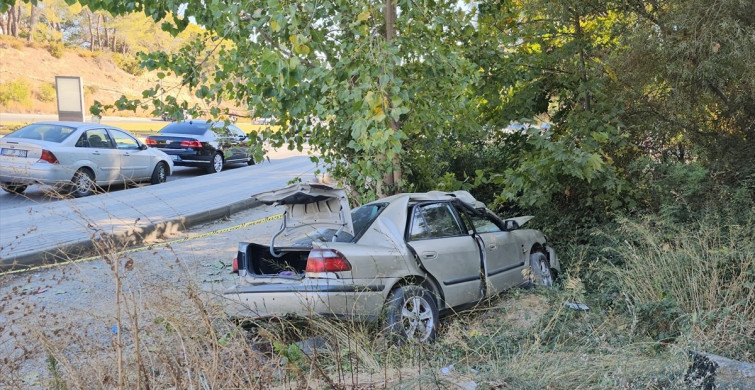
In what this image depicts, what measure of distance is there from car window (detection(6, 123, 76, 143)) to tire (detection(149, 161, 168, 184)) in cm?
262

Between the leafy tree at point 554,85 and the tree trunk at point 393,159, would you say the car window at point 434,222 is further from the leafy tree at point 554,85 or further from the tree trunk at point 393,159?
the leafy tree at point 554,85

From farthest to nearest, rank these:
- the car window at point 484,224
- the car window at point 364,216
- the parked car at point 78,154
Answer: the parked car at point 78,154, the car window at point 484,224, the car window at point 364,216

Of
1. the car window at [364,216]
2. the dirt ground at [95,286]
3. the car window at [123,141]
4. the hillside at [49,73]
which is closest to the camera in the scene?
the dirt ground at [95,286]

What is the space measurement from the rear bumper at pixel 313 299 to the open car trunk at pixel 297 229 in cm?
20

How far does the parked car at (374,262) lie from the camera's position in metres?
5.28

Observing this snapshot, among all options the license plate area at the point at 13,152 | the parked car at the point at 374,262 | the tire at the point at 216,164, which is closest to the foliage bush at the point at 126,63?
the tire at the point at 216,164

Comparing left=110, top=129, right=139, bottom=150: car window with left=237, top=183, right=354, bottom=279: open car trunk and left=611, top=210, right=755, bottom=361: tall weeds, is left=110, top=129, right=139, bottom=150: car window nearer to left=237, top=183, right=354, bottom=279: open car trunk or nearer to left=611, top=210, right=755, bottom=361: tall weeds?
left=237, top=183, right=354, bottom=279: open car trunk

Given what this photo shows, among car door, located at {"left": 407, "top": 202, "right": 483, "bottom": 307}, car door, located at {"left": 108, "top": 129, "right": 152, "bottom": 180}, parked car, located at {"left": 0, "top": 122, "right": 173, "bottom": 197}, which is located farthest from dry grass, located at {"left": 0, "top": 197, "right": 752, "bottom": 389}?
car door, located at {"left": 108, "top": 129, "right": 152, "bottom": 180}

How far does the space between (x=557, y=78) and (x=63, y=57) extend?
55.0 m

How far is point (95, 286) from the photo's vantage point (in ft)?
17.0

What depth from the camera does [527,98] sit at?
9523 mm

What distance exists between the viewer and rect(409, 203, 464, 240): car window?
606cm

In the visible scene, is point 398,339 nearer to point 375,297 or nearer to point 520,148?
point 375,297

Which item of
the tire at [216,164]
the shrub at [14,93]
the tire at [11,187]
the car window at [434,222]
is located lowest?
the car window at [434,222]
